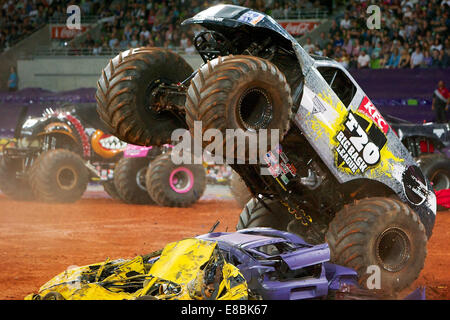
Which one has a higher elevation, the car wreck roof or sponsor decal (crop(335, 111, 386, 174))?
sponsor decal (crop(335, 111, 386, 174))

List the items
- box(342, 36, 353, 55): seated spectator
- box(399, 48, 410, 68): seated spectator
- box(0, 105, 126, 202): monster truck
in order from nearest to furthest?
1. box(0, 105, 126, 202): monster truck
2. box(399, 48, 410, 68): seated spectator
3. box(342, 36, 353, 55): seated spectator

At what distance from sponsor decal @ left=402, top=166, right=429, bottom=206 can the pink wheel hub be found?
30.0 ft

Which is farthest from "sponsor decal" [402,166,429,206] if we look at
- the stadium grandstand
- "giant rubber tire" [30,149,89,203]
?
Result: "giant rubber tire" [30,149,89,203]

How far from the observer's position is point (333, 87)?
8281mm

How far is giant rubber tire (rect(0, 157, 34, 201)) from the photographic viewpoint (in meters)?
18.1

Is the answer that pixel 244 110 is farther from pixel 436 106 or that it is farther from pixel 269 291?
pixel 436 106

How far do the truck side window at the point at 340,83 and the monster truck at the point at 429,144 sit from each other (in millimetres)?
8691

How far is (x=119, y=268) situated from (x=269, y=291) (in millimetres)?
1452

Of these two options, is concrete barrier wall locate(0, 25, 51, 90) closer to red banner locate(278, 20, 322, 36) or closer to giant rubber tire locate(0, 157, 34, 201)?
red banner locate(278, 20, 322, 36)

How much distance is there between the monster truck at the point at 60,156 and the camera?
56.3 feet

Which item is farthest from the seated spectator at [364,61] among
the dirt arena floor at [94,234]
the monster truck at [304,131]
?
the monster truck at [304,131]

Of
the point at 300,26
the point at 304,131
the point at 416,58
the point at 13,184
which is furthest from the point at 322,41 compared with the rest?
the point at 304,131

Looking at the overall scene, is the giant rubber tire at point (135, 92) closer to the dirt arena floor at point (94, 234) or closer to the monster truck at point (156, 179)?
the dirt arena floor at point (94, 234)
